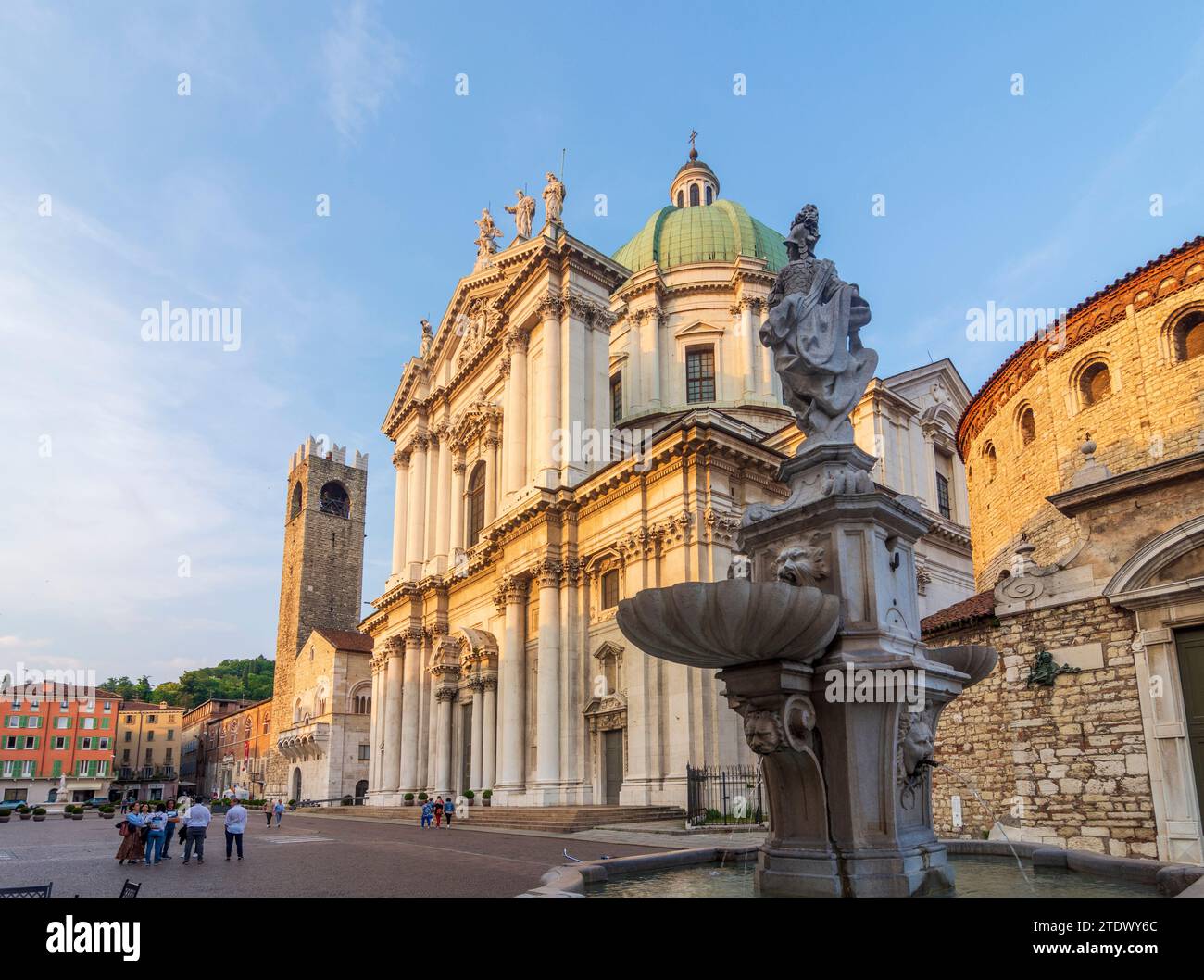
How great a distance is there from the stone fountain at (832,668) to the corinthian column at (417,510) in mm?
34379

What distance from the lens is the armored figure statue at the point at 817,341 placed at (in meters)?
7.50

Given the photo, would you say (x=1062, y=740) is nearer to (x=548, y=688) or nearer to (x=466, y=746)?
(x=548, y=688)

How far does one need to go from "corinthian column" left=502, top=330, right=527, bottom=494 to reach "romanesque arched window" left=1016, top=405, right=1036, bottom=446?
16.0 meters

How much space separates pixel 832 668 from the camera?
250 inches

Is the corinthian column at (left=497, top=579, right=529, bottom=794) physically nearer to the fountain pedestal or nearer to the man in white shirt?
the man in white shirt

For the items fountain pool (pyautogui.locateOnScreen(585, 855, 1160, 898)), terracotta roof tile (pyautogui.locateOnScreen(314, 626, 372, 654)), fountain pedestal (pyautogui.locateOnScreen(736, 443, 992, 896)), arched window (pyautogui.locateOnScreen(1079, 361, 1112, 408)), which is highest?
arched window (pyautogui.locateOnScreen(1079, 361, 1112, 408))

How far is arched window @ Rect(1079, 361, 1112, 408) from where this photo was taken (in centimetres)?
2022

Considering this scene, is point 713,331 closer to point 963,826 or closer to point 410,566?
point 410,566

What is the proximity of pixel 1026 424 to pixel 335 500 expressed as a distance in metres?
57.2

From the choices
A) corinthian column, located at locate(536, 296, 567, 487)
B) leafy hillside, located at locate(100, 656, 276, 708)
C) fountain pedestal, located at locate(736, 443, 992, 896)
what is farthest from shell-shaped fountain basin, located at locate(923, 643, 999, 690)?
leafy hillside, located at locate(100, 656, 276, 708)

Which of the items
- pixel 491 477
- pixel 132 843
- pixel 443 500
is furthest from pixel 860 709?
pixel 443 500

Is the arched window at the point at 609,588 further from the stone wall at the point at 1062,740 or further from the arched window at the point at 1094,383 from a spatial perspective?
the arched window at the point at 1094,383

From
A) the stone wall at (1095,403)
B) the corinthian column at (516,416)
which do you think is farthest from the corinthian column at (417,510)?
the stone wall at (1095,403)
